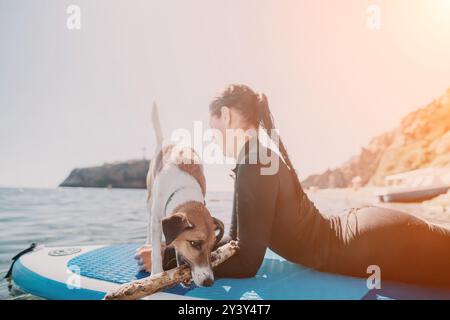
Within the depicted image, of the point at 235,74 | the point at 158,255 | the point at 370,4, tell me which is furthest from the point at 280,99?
the point at 158,255

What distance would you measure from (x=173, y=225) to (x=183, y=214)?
83mm

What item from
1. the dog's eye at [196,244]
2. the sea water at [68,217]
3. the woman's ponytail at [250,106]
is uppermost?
the woman's ponytail at [250,106]

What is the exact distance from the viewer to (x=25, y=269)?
7.30 ft

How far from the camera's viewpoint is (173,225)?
5.73 ft

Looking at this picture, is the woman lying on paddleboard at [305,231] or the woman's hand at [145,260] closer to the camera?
the woman lying on paddleboard at [305,231]

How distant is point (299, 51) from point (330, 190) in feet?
5.84

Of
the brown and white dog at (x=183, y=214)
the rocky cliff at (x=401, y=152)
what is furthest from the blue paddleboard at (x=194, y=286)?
the rocky cliff at (x=401, y=152)

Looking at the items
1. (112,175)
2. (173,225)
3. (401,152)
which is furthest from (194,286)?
(401,152)

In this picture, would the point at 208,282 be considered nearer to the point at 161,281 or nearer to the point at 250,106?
the point at 161,281

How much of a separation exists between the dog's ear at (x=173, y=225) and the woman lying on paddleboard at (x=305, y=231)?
241 mm

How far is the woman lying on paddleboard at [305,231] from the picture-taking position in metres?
1.71

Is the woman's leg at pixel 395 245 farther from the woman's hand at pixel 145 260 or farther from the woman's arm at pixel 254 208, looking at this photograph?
the woman's hand at pixel 145 260

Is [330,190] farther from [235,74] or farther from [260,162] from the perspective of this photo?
[260,162]

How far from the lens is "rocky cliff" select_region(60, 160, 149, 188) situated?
3.21 metres
